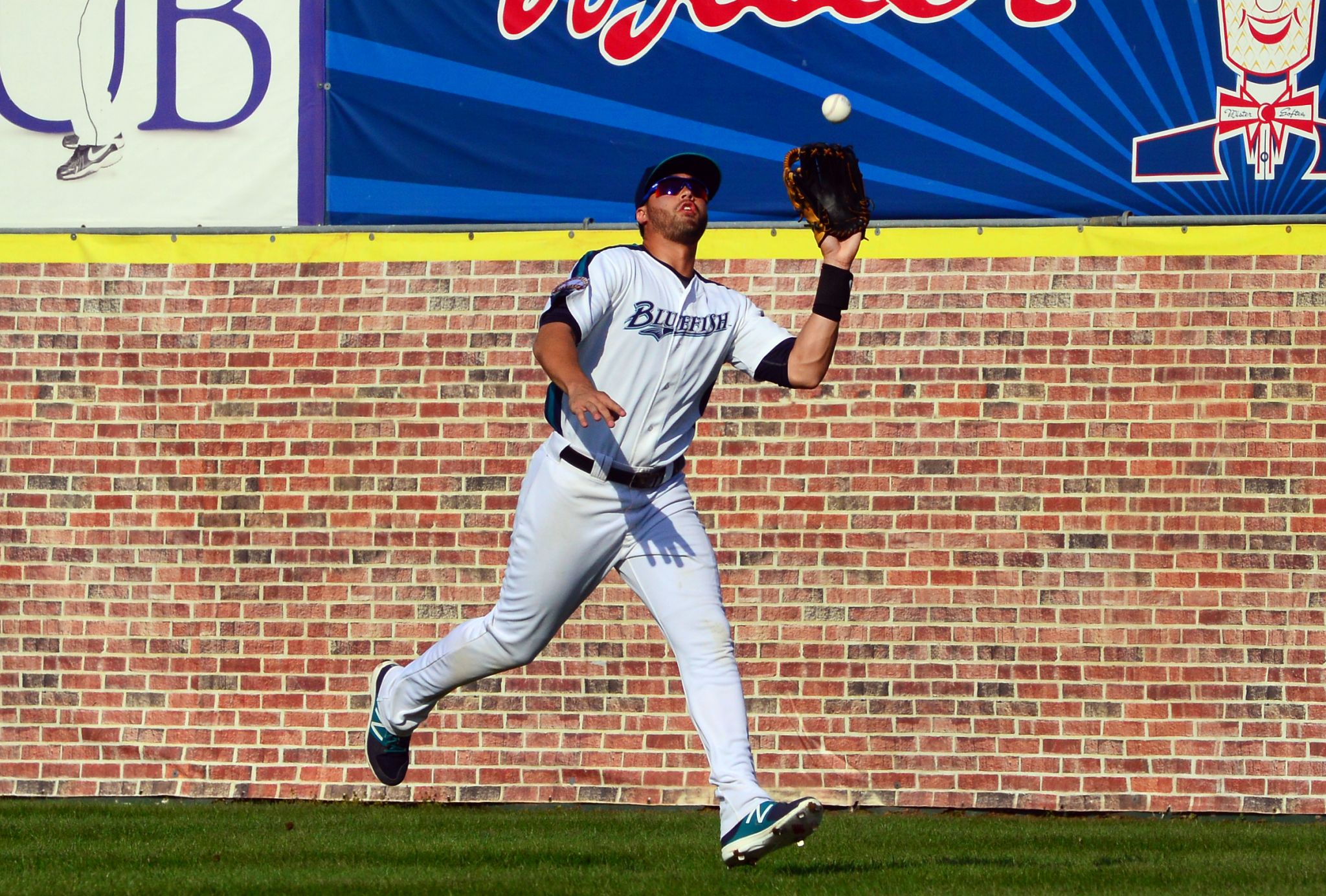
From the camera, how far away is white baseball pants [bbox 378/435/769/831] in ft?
16.0

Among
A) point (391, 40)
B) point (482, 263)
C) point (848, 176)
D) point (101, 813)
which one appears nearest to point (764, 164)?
point (482, 263)

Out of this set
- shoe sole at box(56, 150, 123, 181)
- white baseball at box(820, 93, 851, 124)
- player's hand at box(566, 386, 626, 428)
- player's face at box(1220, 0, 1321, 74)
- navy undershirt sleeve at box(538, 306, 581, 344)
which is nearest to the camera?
player's hand at box(566, 386, 626, 428)

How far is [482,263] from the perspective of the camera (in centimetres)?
827

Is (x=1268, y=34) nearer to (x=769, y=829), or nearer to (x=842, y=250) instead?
(x=842, y=250)

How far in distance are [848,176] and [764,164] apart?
298cm

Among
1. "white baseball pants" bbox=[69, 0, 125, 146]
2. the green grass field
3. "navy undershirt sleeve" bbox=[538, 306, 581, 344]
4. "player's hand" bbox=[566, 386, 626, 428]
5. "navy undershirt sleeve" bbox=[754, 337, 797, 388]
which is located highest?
"white baseball pants" bbox=[69, 0, 125, 146]

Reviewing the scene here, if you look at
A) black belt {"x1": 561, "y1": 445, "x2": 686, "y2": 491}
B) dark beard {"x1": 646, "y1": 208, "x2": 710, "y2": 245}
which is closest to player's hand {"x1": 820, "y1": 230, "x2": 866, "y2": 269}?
dark beard {"x1": 646, "y1": 208, "x2": 710, "y2": 245}

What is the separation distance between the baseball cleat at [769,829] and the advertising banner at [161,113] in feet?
16.2

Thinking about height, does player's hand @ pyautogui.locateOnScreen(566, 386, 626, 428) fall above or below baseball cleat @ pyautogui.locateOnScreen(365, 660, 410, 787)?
above

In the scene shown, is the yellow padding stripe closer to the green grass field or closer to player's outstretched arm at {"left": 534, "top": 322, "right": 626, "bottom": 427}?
the green grass field

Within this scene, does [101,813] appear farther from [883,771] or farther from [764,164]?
[764,164]

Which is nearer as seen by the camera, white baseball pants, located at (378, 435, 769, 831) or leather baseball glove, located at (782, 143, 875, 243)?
white baseball pants, located at (378, 435, 769, 831)

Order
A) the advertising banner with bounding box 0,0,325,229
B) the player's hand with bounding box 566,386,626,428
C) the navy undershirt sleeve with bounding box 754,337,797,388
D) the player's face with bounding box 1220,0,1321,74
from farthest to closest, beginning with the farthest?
the advertising banner with bounding box 0,0,325,229
the player's face with bounding box 1220,0,1321,74
the navy undershirt sleeve with bounding box 754,337,797,388
the player's hand with bounding box 566,386,626,428

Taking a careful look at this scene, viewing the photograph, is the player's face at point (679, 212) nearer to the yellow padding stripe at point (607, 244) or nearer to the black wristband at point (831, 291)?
the black wristband at point (831, 291)
